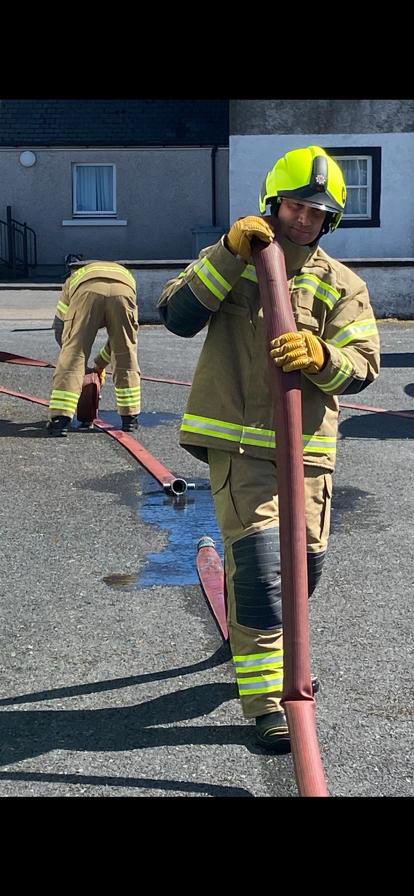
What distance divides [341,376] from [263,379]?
28 cm

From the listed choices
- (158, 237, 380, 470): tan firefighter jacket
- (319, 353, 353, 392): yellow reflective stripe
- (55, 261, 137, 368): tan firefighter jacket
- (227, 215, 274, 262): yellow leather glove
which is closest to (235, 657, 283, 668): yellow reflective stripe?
(158, 237, 380, 470): tan firefighter jacket

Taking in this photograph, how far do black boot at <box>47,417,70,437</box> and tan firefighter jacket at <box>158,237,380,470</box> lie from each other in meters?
5.72

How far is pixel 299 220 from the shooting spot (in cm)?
405

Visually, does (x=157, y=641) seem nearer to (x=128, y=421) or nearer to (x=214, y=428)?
(x=214, y=428)

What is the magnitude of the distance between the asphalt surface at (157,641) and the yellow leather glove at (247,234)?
64.4 inches

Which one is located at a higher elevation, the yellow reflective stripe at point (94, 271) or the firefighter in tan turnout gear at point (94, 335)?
the yellow reflective stripe at point (94, 271)

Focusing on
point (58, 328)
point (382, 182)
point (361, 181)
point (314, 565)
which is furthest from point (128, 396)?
point (361, 181)

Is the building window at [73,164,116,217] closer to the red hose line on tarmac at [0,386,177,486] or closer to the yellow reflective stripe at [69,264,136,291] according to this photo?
the red hose line on tarmac at [0,386,177,486]

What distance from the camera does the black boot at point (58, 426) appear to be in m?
9.95

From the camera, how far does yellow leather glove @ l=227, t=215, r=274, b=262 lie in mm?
3900

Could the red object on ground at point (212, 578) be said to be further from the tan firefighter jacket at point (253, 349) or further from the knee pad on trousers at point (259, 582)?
the tan firefighter jacket at point (253, 349)

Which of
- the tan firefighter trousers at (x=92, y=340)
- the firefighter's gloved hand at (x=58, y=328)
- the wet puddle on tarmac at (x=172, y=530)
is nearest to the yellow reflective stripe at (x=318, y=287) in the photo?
the wet puddle on tarmac at (x=172, y=530)

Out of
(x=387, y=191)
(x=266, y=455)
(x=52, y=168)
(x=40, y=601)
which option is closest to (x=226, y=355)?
(x=266, y=455)

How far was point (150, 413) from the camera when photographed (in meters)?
11.3
